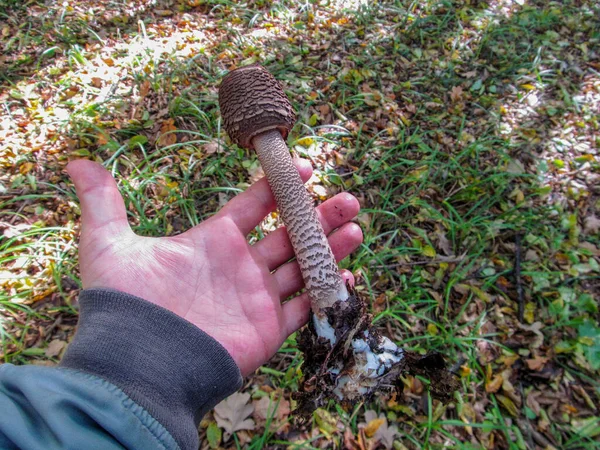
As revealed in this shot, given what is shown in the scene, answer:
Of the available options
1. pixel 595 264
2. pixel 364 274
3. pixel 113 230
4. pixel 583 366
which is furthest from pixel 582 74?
pixel 113 230

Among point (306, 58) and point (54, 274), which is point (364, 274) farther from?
point (306, 58)

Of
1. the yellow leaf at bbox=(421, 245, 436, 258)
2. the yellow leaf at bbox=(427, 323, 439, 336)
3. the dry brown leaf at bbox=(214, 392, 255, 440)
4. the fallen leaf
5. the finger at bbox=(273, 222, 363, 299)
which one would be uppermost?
the finger at bbox=(273, 222, 363, 299)

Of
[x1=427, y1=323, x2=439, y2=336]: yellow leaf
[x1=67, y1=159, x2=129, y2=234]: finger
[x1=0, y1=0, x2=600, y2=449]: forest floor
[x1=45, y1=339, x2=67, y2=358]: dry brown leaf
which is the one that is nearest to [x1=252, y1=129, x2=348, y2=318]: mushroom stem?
[x1=0, y1=0, x2=600, y2=449]: forest floor

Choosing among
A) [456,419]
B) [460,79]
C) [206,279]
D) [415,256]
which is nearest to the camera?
[206,279]

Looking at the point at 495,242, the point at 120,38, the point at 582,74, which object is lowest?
the point at 495,242

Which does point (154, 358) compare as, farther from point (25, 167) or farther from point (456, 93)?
point (456, 93)

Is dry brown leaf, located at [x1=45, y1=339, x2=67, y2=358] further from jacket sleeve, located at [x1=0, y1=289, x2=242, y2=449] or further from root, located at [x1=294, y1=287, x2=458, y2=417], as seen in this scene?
root, located at [x1=294, y1=287, x2=458, y2=417]

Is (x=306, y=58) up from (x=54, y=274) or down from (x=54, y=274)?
up

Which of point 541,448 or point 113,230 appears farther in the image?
point 541,448
